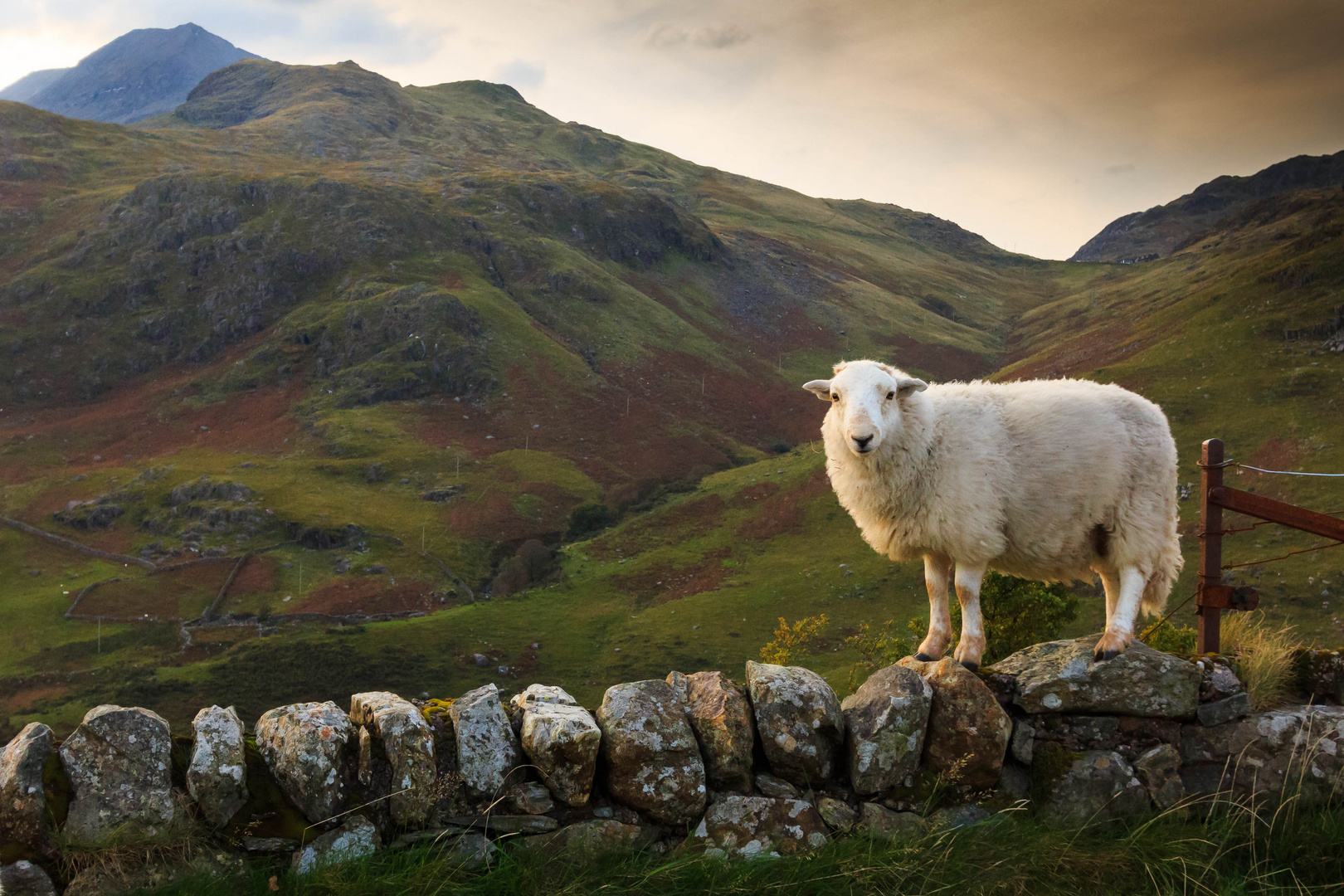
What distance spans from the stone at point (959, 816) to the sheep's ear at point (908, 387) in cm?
442

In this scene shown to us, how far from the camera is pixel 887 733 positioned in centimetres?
805

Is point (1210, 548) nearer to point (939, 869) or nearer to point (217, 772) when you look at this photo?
point (939, 869)

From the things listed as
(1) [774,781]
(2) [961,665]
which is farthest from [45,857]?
(2) [961,665]

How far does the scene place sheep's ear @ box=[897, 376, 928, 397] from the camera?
963 cm

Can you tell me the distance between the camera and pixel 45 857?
245 inches

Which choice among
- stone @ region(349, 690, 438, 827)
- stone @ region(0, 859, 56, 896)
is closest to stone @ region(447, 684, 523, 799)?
stone @ region(349, 690, 438, 827)

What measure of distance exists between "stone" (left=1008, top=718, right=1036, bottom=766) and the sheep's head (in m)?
3.19

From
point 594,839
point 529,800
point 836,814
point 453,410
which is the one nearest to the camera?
point 594,839

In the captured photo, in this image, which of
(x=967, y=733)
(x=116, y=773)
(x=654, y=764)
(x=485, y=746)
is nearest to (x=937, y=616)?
(x=967, y=733)

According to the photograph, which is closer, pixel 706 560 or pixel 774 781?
pixel 774 781

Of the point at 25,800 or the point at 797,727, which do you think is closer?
the point at 25,800

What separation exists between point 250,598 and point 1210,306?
367 feet

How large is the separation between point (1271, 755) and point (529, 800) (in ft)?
23.2

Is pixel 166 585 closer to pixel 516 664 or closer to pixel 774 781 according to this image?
pixel 516 664
